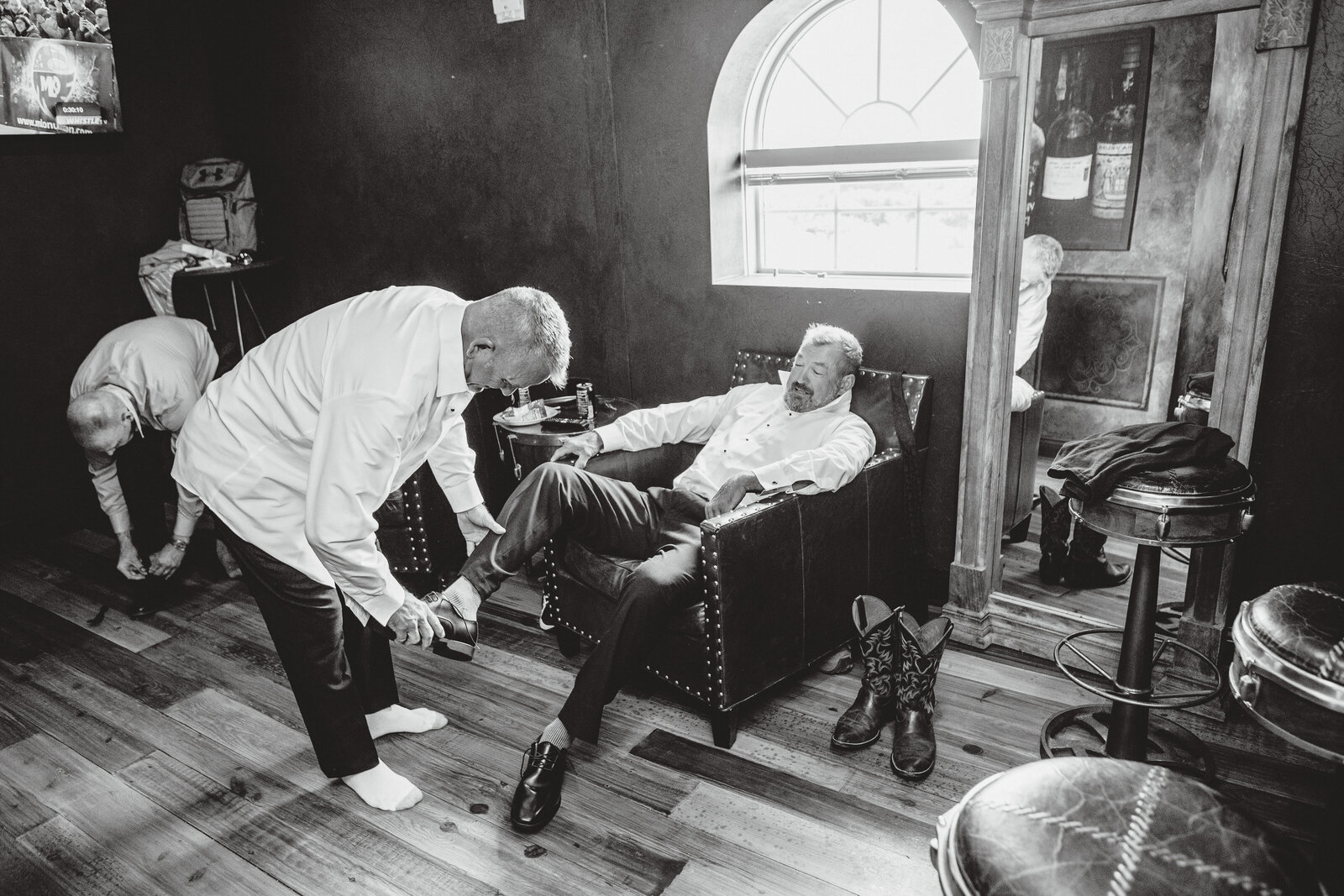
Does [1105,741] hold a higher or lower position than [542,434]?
lower

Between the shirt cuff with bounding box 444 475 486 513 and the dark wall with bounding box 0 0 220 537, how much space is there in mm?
3138

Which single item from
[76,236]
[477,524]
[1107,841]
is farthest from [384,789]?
[76,236]

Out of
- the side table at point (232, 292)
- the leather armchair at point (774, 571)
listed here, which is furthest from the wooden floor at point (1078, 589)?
the side table at point (232, 292)

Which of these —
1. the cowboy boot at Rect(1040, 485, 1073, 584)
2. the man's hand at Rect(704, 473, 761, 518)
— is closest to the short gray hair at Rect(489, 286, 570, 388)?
the man's hand at Rect(704, 473, 761, 518)

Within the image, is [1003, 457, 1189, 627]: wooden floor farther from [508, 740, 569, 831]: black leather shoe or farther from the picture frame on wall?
[508, 740, 569, 831]: black leather shoe

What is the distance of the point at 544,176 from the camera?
12.9 ft

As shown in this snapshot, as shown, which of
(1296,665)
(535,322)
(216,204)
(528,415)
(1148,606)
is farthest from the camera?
(216,204)

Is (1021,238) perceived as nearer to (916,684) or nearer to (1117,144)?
(1117,144)

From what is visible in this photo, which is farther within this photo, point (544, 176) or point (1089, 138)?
point (544, 176)

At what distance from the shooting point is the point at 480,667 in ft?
10.2

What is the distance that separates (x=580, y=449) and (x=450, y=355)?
3.57 ft

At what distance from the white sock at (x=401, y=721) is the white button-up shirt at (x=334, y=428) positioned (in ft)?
2.02

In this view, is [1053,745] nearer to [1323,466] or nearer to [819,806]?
[819,806]

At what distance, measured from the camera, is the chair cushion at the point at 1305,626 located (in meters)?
1.40
